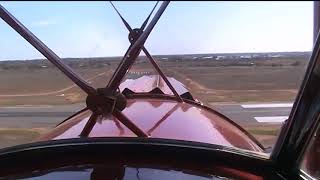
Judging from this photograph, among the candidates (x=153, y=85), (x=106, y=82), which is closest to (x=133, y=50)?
(x=106, y=82)

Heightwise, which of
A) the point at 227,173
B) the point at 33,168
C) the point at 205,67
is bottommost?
the point at 33,168

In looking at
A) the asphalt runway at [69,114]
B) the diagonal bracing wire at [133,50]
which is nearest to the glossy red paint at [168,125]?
the asphalt runway at [69,114]

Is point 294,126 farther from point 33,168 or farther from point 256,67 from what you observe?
point 33,168

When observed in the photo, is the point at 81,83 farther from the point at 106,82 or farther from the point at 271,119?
the point at 271,119

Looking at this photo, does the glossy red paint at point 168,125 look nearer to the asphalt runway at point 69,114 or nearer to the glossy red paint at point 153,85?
the asphalt runway at point 69,114

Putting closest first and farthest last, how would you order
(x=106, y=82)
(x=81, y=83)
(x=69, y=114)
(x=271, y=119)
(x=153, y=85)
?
1. (x=81, y=83)
2. (x=106, y=82)
3. (x=271, y=119)
4. (x=69, y=114)
5. (x=153, y=85)

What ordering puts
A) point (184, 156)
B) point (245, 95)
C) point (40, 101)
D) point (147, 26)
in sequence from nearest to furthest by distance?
point (184, 156) → point (147, 26) → point (40, 101) → point (245, 95)

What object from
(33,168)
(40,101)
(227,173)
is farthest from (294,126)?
(40,101)
